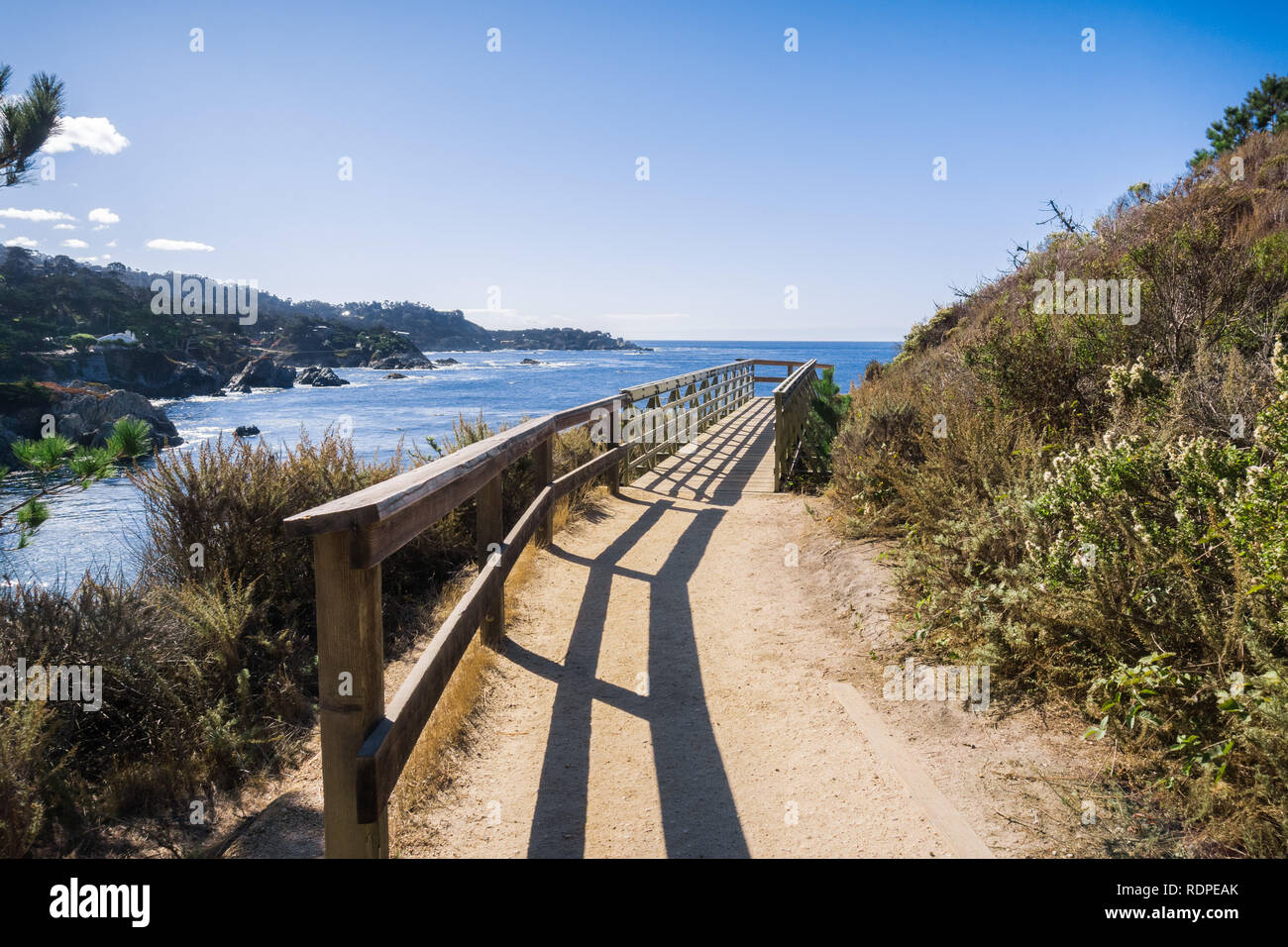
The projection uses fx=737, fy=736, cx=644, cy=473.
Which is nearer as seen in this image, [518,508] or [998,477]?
[998,477]

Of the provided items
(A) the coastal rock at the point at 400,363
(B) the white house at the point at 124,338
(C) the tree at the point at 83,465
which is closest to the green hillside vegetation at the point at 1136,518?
(C) the tree at the point at 83,465

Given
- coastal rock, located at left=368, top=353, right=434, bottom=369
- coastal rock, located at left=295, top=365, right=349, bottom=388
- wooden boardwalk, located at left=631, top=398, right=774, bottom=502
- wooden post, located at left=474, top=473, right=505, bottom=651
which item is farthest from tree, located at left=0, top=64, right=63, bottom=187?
coastal rock, located at left=368, top=353, right=434, bottom=369

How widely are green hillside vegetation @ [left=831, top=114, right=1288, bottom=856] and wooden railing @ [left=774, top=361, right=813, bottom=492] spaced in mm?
2517

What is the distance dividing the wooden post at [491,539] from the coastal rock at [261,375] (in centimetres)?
8323

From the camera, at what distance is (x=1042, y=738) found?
321 cm

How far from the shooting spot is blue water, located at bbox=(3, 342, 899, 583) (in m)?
12.5

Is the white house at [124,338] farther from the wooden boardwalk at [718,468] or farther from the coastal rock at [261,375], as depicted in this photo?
the wooden boardwalk at [718,468]

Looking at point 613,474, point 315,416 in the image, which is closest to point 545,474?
point 613,474

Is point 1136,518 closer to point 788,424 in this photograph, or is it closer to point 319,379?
point 788,424
